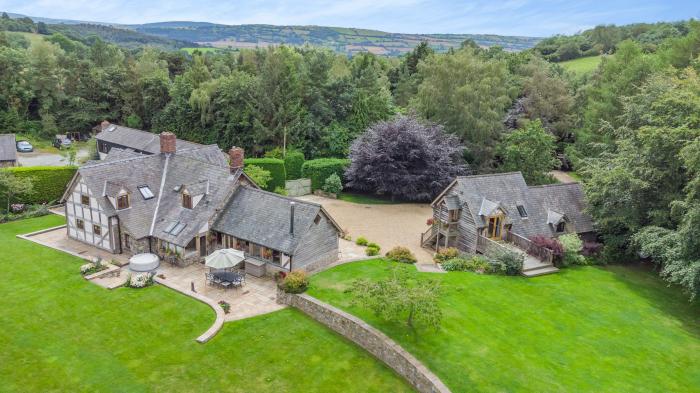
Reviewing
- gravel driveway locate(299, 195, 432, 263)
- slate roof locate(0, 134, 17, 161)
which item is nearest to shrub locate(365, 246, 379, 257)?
gravel driveway locate(299, 195, 432, 263)

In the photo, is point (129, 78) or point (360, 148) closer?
point (360, 148)

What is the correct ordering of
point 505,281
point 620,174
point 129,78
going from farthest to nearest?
point 129,78 < point 620,174 < point 505,281

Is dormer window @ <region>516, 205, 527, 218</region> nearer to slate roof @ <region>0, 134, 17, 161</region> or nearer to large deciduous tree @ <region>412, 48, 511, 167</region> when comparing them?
large deciduous tree @ <region>412, 48, 511, 167</region>

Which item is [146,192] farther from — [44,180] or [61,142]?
[61,142]

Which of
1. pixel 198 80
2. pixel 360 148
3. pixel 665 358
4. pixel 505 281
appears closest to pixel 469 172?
pixel 360 148

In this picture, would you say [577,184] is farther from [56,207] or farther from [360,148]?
[56,207]
